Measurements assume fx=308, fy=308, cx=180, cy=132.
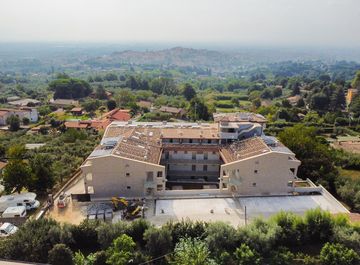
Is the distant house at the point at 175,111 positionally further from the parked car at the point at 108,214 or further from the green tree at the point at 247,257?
the green tree at the point at 247,257

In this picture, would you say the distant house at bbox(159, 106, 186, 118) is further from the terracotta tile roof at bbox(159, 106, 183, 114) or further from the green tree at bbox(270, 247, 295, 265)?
the green tree at bbox(270, 247, 295, 265)

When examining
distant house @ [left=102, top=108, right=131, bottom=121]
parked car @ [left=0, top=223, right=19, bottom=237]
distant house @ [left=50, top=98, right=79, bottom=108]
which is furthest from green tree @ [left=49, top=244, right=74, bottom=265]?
distant house @ [left=50, top=98, right=79, bottom=108]

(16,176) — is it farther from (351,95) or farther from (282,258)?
(351,95)

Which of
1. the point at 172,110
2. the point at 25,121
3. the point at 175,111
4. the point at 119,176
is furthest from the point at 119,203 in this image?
the point at 172,110

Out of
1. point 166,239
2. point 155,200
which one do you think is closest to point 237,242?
point 166,239

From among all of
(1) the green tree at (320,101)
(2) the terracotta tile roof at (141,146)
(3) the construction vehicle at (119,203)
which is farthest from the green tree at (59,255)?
(1) the green tree at (320,101)
